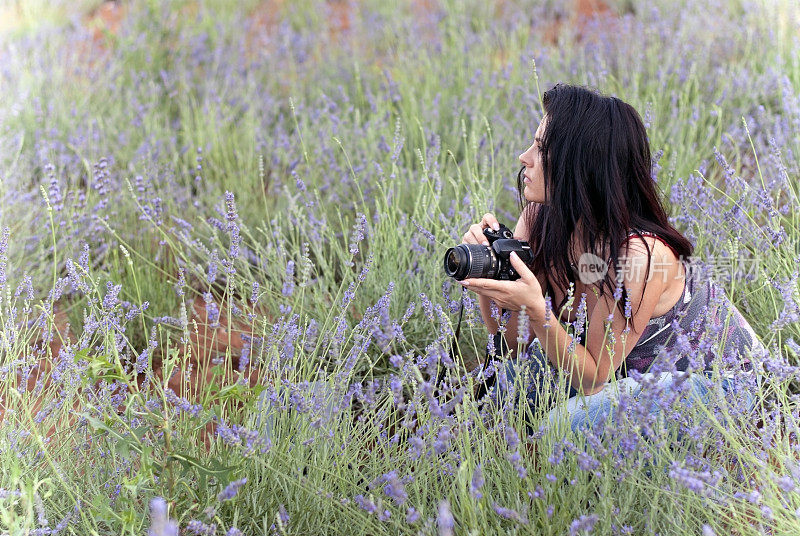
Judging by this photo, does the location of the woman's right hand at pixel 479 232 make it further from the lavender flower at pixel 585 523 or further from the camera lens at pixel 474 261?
the lavender flower at pixel 585 523

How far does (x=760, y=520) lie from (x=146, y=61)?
14.5 ft

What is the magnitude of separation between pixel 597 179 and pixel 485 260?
15.0 inches

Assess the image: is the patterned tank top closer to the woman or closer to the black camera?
the woman

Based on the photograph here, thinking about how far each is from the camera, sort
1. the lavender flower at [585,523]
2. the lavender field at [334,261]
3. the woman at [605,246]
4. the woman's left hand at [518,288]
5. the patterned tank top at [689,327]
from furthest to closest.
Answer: the patterned tank top at [689,327] < the woman at [605,246] < the woman's left hand at [518,288] < the lavender field at [334,261] < the lavender flower at [585,523]

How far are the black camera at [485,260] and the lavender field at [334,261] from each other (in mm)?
127

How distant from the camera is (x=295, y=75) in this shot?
16.3ft

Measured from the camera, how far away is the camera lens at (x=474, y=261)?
1.86 metres

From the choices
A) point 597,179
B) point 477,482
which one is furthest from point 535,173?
point 477,482

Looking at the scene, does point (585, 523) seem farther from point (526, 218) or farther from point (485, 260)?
point (526, 218)

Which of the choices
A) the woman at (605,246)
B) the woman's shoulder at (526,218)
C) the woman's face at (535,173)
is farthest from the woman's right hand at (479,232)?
the woman's shoulder at (526,218)

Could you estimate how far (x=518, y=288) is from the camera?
1.82m

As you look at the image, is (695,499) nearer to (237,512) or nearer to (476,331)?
(237,512)

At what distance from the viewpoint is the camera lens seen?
1.86m

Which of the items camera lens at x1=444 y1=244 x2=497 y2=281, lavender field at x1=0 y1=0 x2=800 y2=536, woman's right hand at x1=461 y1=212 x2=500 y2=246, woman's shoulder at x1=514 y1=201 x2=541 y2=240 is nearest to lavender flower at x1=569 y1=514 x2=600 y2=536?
lavender field at x1=0 y1=0 x2=800 y2=536
